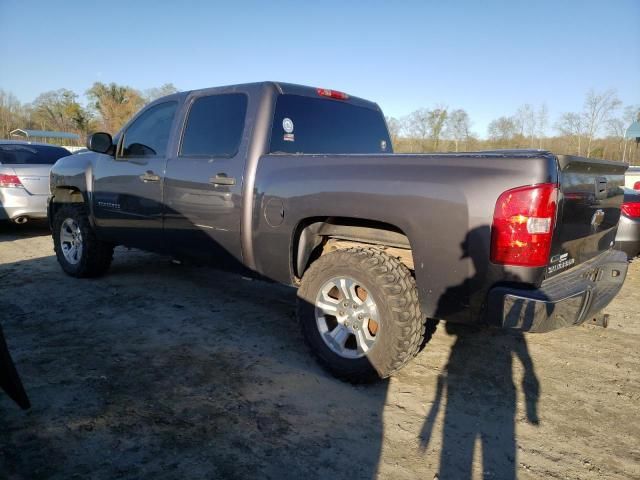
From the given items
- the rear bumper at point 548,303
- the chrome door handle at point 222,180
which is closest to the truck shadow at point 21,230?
the chrome door handle at point 222,180

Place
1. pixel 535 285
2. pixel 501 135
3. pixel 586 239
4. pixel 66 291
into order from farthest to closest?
pixel 501 135 < pixel 66 291 < pixel 586 239 < pixel 535 285

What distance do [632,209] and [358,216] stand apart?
3.81 m

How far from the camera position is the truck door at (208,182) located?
11.1ft

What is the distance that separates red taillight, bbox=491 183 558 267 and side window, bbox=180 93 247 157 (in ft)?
6.64

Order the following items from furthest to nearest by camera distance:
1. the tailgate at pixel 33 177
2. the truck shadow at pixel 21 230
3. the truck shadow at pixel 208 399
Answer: the truck shadow at pixel 21 230, the tailgate at pixel 33 177, the truck shadow at pixel 208 399

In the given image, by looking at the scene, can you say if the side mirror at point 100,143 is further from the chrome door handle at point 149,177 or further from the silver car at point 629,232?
the silver car at point 629,232

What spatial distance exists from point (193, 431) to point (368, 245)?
1634 millimetres

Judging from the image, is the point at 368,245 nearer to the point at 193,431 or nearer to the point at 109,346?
the point at 193,431

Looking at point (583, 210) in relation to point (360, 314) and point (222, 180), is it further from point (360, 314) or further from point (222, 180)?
point (222, 180)

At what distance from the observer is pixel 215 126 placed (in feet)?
12.0

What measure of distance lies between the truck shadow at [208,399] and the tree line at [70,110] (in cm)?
5029

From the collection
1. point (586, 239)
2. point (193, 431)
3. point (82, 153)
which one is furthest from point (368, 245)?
point (82, 153)

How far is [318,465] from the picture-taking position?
214 cm

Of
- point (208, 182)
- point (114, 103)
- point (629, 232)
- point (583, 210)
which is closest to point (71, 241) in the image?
point (208, 182)
